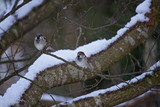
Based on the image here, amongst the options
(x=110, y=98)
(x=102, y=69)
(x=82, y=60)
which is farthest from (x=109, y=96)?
(x=82, y=60)

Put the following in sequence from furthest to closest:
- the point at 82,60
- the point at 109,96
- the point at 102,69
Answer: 1. the point at 102,69
2. the point at 82,60
3. the point at 109,96

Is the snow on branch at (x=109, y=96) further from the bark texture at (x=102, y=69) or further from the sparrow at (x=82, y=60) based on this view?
the sparrow at (x=82, y=60)

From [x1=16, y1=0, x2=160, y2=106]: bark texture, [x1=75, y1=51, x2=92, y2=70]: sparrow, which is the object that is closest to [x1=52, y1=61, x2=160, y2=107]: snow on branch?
[x1=16, y1=0, x2=160, y2=106]: bark texture

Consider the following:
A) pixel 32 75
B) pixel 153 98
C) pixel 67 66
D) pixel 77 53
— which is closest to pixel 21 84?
pixel 32 75

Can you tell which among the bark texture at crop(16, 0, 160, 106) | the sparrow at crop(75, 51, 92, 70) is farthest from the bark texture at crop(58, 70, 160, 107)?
the sparrow at crop(75, 51, 92, 70)

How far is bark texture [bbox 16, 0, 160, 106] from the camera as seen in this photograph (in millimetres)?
3293

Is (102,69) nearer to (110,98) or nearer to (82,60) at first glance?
(82,60)

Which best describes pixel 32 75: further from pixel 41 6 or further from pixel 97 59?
pixel 41 6

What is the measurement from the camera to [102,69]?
366 centimetres

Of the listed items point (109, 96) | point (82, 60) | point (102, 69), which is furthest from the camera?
point (102, 69)

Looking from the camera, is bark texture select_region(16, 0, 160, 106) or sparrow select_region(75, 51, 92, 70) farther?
sparrow select_region(75, 51, 92, 70)

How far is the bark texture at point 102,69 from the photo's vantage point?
3.29 meters

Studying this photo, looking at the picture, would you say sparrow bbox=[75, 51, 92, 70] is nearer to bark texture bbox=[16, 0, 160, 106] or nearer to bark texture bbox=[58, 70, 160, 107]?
bark texture bbox=[16, 0, 160, 106]

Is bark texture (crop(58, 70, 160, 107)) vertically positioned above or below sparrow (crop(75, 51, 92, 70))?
below
